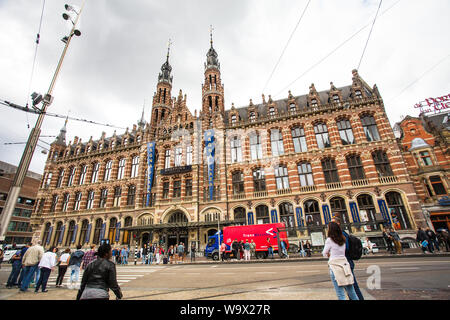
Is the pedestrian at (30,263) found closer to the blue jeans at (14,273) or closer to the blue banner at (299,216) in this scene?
the blue jeans at (14,273)

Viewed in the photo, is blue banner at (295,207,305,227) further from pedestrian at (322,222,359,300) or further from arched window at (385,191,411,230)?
pedestrian at (322,222,359,300)

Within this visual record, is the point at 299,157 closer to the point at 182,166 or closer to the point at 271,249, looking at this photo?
the point at 271,249

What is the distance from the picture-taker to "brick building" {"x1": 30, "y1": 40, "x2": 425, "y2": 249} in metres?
21.1

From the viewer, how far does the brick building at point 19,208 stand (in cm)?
3876

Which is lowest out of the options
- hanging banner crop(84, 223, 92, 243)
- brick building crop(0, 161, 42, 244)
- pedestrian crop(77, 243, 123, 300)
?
pedestrian crop(77, 243, 123, 300)

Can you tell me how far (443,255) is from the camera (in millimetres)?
11664

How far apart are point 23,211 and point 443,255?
6112cm

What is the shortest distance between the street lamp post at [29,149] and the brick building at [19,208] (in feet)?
150

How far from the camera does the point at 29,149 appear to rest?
6000mm

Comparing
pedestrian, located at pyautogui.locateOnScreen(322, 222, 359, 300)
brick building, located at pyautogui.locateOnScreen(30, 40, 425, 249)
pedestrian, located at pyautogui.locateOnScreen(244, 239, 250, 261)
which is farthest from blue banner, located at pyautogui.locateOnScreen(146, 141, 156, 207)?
pedestrian, located at pyautogui.locateOnScreen(322, 222, 359, 300)

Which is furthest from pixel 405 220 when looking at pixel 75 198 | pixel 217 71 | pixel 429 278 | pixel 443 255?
pixel 75 198

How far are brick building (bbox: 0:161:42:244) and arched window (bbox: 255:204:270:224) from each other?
146ft

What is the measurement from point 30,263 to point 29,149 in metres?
4.20

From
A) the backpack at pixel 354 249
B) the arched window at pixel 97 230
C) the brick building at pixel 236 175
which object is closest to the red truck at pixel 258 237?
the brick building at pixel 236 175
